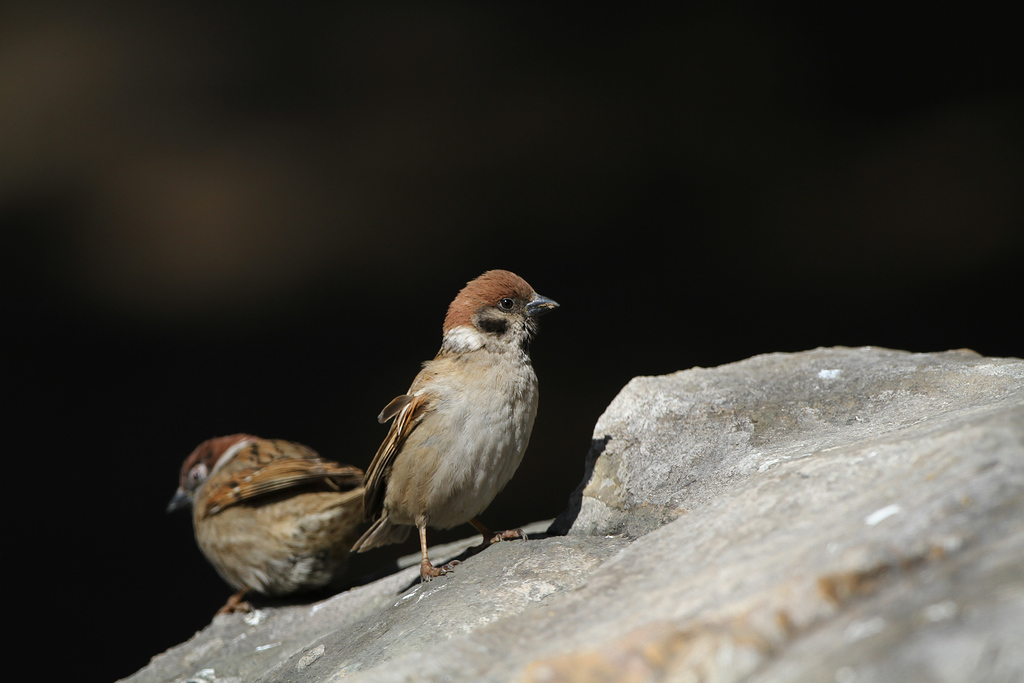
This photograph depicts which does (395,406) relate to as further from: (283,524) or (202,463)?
(202,463)

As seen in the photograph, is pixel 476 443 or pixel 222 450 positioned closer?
pixel 476 443

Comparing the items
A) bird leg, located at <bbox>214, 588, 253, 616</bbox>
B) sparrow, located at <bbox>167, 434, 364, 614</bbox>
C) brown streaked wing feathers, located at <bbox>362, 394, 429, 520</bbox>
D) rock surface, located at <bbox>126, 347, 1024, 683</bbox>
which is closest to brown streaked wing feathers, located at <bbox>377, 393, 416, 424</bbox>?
brown streaked wing feathers, located at <bbox>362, 394, 429, 520</bbox>

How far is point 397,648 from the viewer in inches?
80.6

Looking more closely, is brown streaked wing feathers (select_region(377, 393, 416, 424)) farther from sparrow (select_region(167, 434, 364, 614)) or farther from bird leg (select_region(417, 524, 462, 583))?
sparrow (select_region(167, 434, 364, 614))

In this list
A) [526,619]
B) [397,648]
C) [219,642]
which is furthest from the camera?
[219,642]

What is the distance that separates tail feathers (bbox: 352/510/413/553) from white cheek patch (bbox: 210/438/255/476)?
129cm

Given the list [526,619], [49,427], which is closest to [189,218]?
[49,427]

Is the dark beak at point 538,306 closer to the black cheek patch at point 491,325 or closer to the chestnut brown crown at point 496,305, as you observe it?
the chestnut brown crown at point 496,305

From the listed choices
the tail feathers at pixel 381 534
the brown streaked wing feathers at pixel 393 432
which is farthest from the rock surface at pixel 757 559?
the brown streaked wing feathers at pixel 393 432

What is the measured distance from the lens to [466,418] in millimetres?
2717

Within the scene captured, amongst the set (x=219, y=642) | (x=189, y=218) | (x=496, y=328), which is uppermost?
(x=189, y=218)

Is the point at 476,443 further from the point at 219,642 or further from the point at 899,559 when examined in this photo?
the point at 899,559

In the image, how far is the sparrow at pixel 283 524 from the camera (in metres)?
3.56

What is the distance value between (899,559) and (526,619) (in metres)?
0.75
